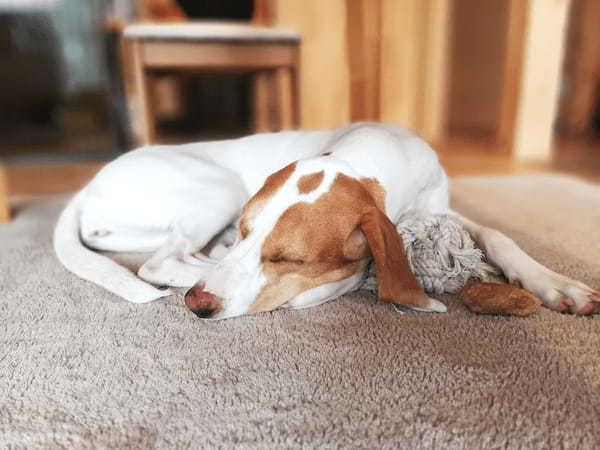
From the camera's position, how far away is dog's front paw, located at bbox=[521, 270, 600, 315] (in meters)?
1.03

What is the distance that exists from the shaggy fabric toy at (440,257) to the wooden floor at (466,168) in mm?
1822

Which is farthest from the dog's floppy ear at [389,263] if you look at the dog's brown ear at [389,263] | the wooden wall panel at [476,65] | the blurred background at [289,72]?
the wooden wall panel at [476,65]

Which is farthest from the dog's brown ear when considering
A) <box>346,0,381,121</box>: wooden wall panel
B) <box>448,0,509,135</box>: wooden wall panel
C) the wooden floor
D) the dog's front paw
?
<box>448,0,509,135</box>: wooden wall panel

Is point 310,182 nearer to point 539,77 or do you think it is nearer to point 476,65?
point 539,77

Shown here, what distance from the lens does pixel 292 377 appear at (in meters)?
0.85

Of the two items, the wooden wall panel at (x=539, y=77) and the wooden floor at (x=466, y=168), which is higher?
the wooden wall panel at (x=539, y=77)

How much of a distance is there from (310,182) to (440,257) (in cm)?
39

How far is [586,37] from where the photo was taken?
5156 millimetres

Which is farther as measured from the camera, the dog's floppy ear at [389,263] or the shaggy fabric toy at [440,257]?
the shaggy fabric toy at [440,257]

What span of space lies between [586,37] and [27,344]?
19.7 ft

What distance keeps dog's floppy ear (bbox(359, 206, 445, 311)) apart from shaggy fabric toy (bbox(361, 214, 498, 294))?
156mm

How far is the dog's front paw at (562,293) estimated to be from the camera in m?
1.03

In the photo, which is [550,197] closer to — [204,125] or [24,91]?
[24,91]

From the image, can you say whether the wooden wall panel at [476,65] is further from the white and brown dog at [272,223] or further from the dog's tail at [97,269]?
the dog's tail at [97,269]
